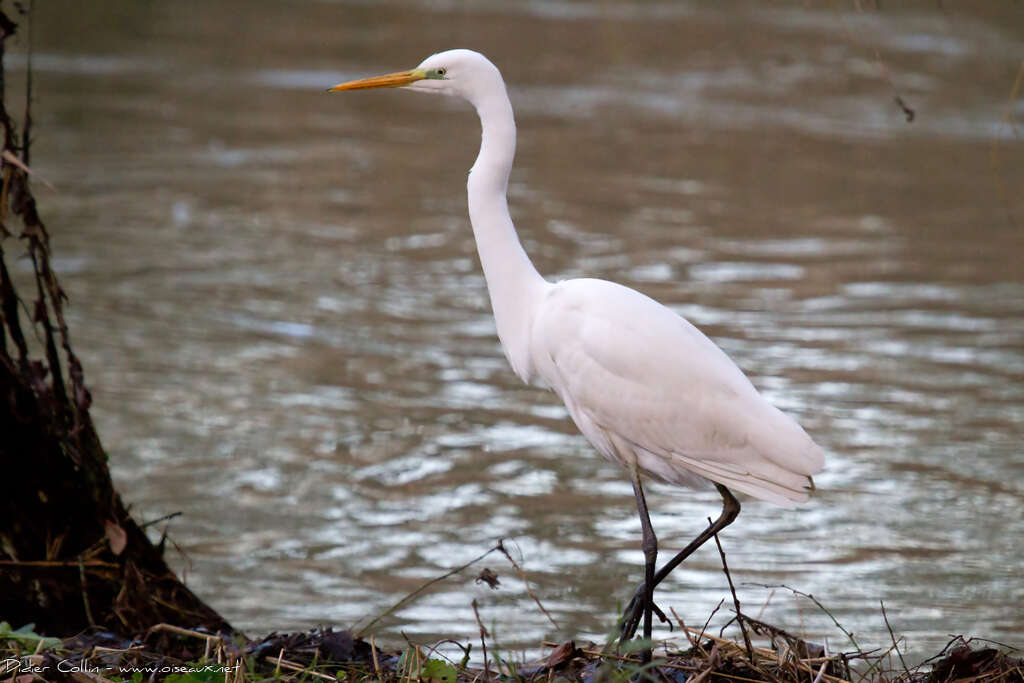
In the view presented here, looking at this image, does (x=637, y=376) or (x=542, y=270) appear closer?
(x=637, y=376)

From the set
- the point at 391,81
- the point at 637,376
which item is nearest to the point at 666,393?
the point at 637,376

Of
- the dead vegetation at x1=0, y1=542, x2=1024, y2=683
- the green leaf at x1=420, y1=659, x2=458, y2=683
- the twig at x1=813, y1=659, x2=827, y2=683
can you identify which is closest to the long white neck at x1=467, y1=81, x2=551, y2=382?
the dead vegetation at x1=0, y1=542, x2=1024, y2=683

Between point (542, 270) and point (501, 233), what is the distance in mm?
4121

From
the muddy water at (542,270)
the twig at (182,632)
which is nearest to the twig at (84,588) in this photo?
the twig at (182,632)

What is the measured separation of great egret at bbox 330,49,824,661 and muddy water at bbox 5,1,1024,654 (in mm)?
571

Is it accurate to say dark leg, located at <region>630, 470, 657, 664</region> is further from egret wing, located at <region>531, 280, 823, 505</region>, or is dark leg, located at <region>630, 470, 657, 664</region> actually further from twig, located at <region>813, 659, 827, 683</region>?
twig, located at <region>813, 659, 827, 683</region>

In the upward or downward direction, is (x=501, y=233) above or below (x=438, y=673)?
above

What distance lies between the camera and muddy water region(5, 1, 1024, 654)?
4.66 m

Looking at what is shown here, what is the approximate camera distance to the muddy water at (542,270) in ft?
15.3

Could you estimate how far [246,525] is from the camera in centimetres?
486

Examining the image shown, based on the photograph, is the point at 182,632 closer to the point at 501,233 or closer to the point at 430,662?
the point at 430,662

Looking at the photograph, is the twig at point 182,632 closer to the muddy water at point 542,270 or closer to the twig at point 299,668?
the twig at point 299,668

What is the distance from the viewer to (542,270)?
7578 mm

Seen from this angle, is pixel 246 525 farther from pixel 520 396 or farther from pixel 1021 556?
pixel 1021 556
